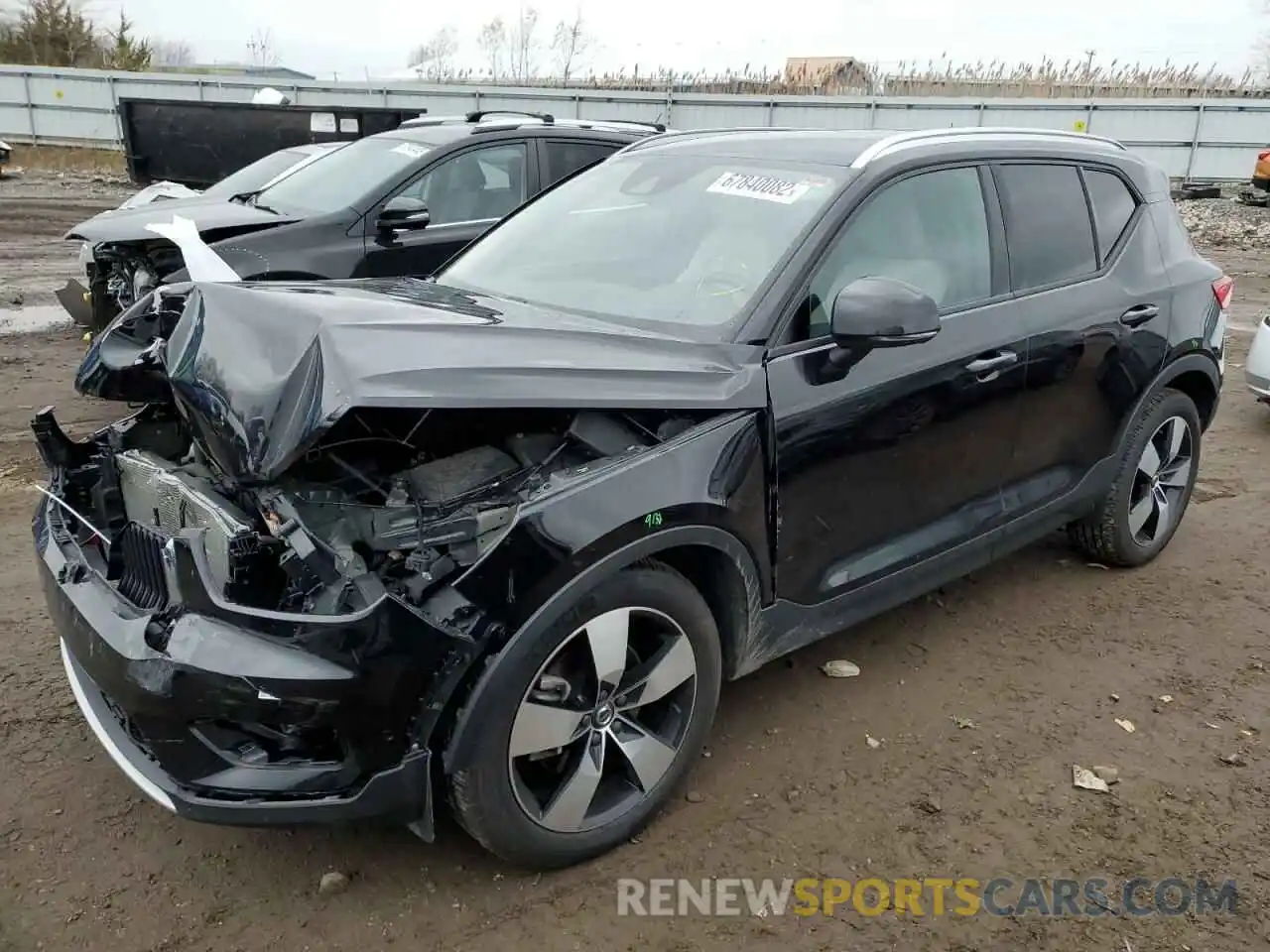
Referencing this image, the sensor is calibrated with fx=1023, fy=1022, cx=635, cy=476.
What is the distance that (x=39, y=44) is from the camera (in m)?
36.0

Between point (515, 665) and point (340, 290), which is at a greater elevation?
point (340, 290)

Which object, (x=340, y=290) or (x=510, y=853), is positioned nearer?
(x=510, y=853)

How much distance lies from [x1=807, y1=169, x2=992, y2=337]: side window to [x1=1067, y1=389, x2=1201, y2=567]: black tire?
1238 mm

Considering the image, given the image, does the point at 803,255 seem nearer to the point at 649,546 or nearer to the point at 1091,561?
the point at 649,546

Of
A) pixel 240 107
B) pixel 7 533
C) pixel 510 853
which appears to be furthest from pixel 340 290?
pixel 240 107

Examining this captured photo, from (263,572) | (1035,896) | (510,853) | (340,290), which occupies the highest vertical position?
(340,290)

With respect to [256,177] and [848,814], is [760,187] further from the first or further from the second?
[256,177]

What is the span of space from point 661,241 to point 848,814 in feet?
6.21

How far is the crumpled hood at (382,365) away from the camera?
235 cm

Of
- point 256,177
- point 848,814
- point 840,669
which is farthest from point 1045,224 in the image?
point 256,177

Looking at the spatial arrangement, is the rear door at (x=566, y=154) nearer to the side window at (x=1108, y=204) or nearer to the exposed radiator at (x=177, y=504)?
the side window at (x=1108, y=204)

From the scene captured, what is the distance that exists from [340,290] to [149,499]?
834mm

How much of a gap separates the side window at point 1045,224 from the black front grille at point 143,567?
2962mm

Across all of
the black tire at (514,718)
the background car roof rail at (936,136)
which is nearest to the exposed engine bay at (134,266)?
the background car roof rail at (936,136)
